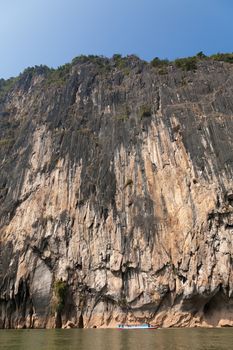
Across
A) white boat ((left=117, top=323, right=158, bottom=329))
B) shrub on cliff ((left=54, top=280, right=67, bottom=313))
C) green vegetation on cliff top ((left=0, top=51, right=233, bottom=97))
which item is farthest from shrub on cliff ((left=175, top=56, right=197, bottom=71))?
white boat ((left=117, top=323, right=158, bottom=329))

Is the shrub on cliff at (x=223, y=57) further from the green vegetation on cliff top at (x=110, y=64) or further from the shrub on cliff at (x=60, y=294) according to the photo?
the shrub on cliff at (x=60, y=294)

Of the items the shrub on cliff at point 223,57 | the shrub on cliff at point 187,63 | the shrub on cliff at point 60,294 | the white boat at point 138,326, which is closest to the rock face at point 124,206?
the shrub on cliff at point 60,294

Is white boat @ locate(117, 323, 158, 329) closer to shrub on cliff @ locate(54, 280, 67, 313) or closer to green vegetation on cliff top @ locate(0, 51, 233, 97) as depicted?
shrub on cliff @ locate(54, 280, 67, 313)

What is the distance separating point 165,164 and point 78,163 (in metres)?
10.9

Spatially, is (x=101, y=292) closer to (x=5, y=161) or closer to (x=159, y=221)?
(x=159, y=221)

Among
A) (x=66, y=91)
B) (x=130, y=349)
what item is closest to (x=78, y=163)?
(x=66, y=91)

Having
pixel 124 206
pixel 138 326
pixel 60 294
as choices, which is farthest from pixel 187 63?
pixel 138 326

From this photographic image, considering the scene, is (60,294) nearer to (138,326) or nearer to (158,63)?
(138,326)

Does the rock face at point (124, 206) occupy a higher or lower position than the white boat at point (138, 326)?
higher

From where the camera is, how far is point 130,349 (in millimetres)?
17734

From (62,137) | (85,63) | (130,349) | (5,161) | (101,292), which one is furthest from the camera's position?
(85,63)

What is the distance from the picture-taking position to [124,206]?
41.3 meters

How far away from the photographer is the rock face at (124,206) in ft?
116

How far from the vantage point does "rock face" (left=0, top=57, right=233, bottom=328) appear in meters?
35.4
